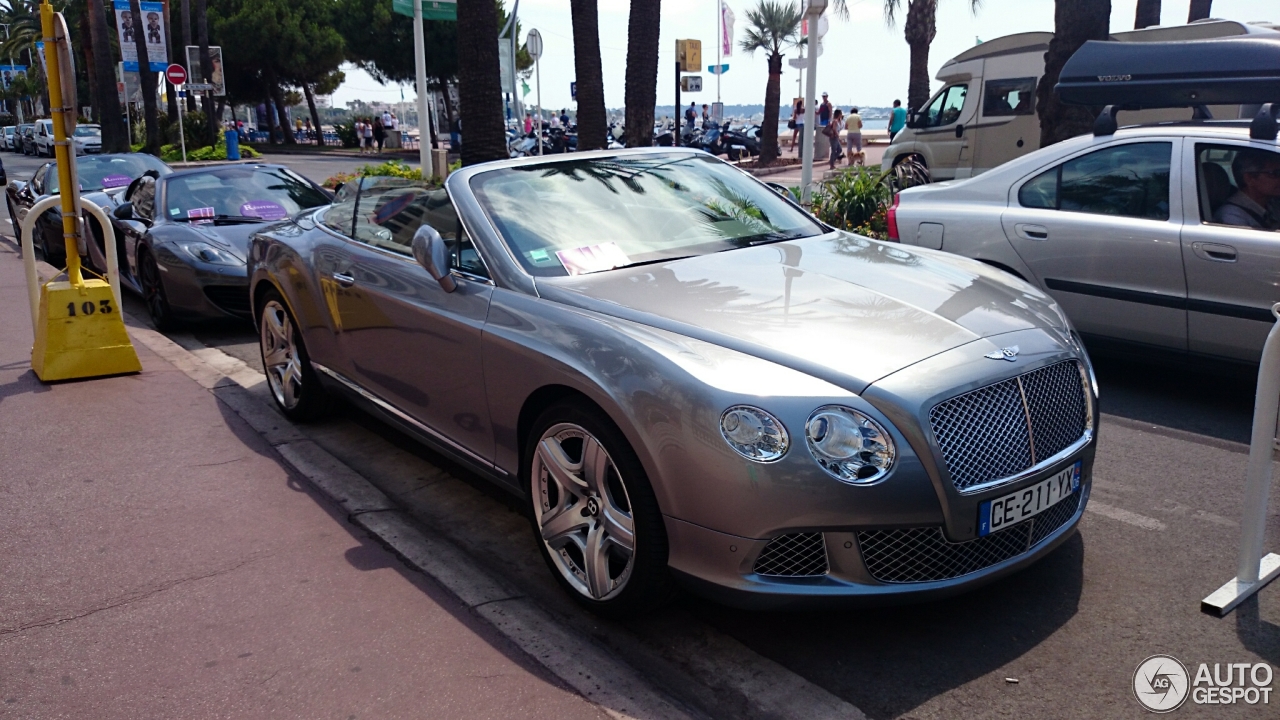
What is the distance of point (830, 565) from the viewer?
3041 mm

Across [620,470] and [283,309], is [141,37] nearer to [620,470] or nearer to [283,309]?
[283,309]

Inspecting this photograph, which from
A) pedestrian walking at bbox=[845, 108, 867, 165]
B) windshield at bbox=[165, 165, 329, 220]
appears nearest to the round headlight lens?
windshield at bbox=[165, 165, 329, 220]

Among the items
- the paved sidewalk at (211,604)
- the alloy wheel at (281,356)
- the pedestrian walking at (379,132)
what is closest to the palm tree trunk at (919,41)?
the alloy wheel at (281,356)

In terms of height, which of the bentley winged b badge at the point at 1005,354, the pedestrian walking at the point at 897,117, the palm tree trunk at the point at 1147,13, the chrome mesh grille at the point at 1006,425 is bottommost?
the chrome mesh grille at the point at 1006,425

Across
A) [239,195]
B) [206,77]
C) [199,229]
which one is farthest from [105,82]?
[199,229]

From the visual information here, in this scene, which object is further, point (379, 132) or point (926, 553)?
point (379, 132)

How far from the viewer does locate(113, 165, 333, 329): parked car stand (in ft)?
28.0

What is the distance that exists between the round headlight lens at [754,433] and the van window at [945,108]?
51.4 feet

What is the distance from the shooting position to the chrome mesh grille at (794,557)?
9.93ft

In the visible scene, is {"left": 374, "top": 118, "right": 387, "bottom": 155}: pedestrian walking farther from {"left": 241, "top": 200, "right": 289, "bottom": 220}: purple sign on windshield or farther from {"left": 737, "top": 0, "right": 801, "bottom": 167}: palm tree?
{"left": 241, "top": 200, "right": 289, "bottom": 220}: purple sign on windshield

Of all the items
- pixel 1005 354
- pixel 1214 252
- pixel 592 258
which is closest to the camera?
pixel 1005 354

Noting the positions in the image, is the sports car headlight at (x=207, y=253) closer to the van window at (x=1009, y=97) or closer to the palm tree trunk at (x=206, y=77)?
the van window at (x=1009, y=97)

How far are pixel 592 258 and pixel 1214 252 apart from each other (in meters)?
3.50

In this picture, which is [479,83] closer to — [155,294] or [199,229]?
[199,229]
